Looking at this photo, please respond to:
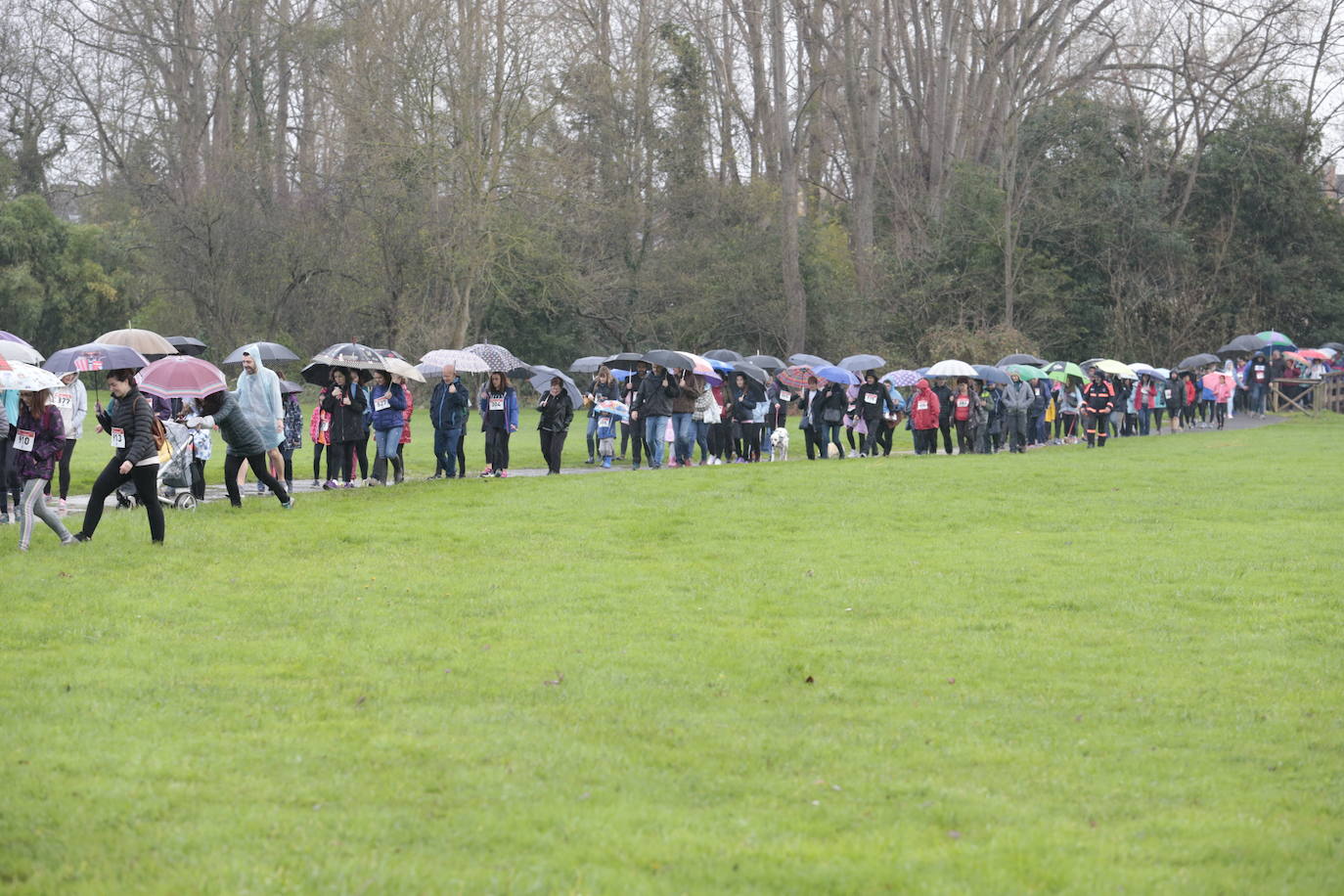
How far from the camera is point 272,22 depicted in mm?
50750

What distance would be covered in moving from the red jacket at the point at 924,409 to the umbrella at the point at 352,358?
36.1ft

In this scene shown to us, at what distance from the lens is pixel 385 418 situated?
19719 millimetres

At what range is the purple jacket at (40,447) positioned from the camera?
523 inches

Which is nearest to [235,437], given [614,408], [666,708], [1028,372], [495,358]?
[495,358]

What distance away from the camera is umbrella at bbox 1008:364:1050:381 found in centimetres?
3045

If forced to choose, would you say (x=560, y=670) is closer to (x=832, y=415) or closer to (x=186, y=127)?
(x=832, y=415)

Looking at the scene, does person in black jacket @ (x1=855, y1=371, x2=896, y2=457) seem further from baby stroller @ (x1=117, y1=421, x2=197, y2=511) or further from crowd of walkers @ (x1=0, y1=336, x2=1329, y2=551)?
baby stroller @ (x1=117, y1=421, x2=197, y2=511)

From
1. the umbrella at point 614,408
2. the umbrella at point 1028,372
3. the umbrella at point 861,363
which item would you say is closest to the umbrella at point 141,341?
the umbrella at point 614,408

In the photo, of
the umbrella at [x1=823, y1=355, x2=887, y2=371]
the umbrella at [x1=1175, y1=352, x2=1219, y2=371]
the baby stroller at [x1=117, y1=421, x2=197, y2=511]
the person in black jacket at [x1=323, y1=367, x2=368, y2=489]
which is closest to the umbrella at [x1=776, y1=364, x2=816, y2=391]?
the umbrella at [x1=823, y1=355, x2=887, y2=371]

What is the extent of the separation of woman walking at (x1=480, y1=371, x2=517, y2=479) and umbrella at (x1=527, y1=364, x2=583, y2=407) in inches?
33.4

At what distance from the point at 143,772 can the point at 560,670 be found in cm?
294

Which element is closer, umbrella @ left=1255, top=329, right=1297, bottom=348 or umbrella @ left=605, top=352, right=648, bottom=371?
umbrella @ left=605, top=352, right=648, bottom=371

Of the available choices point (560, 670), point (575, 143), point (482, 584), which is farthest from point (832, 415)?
point (575, 143)

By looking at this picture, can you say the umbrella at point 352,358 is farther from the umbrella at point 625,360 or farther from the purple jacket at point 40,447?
the umbrella at point 625,360
